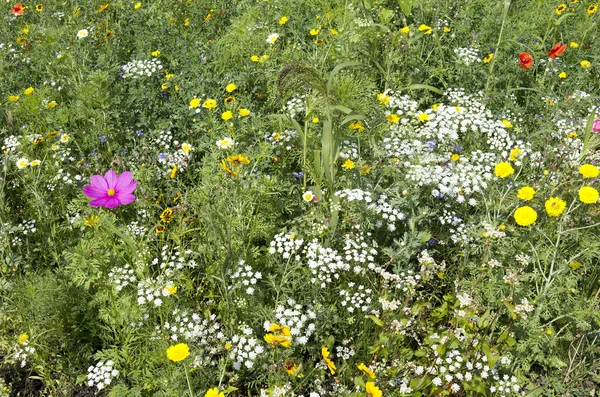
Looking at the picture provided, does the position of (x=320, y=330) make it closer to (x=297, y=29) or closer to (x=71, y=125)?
(x=71, y=125)

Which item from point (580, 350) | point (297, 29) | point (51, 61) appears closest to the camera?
point (580, 350)

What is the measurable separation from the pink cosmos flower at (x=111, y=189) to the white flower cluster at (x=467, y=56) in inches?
108

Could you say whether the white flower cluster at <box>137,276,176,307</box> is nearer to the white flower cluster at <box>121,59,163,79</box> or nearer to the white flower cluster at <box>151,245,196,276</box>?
the white flower cluster at <box>151,245,196,276</box>

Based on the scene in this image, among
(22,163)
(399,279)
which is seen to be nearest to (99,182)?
(22,163)

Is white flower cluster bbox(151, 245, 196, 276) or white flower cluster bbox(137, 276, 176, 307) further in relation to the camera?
white flower cluster bbox(151, 245, 196, 276)

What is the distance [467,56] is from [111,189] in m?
2.99

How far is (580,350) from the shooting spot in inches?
96.2

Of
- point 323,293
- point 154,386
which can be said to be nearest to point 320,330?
point 323,293

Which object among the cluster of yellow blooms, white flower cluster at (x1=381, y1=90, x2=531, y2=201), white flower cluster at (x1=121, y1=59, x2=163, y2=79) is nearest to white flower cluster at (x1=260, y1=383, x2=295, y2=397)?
white flower cluster at (x1=381, y1=90, x2=531, y2=201)

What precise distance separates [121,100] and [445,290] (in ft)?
8.65

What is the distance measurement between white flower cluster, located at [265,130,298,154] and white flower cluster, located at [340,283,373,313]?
1.10 m

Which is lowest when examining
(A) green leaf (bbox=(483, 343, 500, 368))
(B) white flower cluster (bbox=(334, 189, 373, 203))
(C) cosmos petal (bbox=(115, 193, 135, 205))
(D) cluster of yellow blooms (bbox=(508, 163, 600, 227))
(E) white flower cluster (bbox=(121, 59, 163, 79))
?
(A) green leaf (bbox=(483, 343, 500, 368))

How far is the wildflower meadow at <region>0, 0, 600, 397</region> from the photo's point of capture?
7.46 feet

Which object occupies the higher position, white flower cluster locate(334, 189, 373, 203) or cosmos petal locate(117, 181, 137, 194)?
cosmos petal locate(117, 181, 137, 194)
